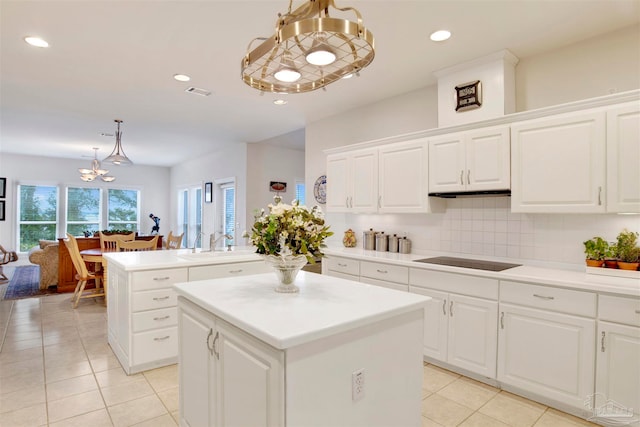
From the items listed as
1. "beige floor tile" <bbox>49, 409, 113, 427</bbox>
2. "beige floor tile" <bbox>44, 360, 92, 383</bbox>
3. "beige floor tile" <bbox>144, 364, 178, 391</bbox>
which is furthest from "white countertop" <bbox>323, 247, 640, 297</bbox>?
"beige floor tile" <bbox>44, 360, 92, 383</bbox>

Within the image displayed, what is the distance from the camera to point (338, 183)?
4.30m

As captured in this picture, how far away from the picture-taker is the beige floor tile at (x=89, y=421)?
7.23 ft

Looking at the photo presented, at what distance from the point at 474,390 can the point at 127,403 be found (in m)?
2.54

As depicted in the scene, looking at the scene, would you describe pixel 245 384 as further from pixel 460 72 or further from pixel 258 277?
pixel 460 72

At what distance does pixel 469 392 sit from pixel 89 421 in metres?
2.64

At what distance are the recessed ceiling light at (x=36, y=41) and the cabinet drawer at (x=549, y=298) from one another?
405 centimetres

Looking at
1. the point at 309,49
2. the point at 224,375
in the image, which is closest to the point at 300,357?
the point at 224,375

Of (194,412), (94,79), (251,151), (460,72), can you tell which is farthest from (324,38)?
(251,151)

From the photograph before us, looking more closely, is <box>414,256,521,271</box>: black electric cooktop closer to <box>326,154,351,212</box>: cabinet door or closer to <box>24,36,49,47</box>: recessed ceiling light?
<box>326,154,351,212</box>: cabinet door

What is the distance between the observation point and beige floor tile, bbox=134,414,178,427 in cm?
221

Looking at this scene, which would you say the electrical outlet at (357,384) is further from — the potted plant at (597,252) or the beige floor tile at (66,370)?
the beige floor tile at (66,370)

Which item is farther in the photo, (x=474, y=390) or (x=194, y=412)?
(x=474, y=390)

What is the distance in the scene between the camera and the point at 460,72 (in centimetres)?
320

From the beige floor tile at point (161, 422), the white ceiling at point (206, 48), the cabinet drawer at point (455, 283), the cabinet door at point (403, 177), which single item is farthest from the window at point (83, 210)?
the cabinet drawer at point (455, 283)
